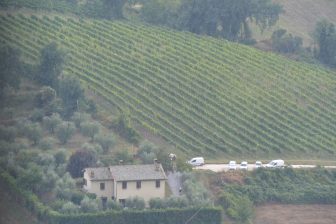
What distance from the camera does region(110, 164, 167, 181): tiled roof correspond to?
5934 cm

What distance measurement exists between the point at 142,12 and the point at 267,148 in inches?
760

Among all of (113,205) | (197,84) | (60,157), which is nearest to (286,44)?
(197,84)

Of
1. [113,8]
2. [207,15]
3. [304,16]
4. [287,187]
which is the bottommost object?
[287,187]

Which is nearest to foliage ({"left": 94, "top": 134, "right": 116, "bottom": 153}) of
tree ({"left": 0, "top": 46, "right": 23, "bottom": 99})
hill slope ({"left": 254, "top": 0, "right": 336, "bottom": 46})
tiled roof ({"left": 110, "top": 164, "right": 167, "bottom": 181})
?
tiled roof ({"left": 110, "top": 164, "right": 167, "bottom": 181})

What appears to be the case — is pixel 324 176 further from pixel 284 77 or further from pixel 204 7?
pixel 204 7

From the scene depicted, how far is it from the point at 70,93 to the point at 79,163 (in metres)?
7.42

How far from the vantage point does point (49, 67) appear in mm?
69625

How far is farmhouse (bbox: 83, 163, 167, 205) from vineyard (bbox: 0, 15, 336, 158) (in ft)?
24.2

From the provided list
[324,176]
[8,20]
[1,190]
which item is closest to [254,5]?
[8,20]

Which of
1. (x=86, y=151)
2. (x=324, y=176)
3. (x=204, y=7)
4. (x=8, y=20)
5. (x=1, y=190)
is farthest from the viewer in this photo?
(x=204, y=7)

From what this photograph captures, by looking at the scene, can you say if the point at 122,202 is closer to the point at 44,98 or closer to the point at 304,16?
the point at 44,98

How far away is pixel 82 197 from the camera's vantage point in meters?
57.6

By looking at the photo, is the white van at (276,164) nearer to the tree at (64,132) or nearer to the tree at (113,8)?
the tree at (64,132)

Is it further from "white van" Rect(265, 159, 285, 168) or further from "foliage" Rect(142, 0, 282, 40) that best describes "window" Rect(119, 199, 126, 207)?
"foliage" Rect(142, 0, 282, 40)
